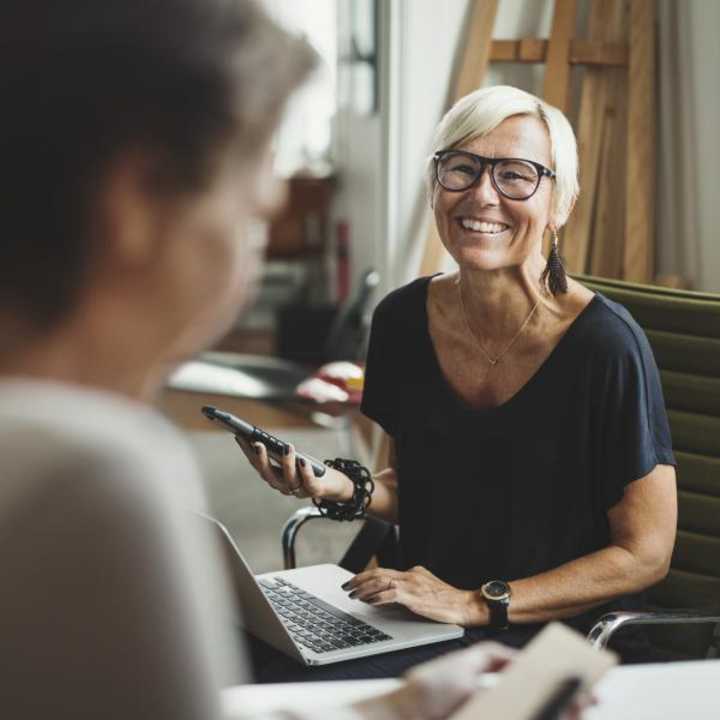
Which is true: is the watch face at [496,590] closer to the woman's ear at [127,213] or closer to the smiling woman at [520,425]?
the smiling woman at [520,425]

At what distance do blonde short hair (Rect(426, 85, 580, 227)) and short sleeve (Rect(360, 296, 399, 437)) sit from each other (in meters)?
0.28

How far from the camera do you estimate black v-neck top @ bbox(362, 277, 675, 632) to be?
1.63m

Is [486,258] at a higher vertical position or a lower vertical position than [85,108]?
lower

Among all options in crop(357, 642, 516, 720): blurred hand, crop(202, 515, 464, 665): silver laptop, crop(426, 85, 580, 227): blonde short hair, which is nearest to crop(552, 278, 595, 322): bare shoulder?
crop(426, 85, 580, 227): blonde short hair

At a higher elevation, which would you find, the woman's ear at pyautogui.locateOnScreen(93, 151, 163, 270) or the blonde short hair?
the blonde short hair

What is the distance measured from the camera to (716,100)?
2559 millimetres

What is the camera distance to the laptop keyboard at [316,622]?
56.8 inches

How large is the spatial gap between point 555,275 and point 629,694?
0.81m

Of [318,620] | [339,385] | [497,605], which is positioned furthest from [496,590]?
[339,385]

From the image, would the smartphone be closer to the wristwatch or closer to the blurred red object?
the wristwatch

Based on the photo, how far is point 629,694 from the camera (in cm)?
108

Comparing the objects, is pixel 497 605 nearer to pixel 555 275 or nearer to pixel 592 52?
pixel 555 275

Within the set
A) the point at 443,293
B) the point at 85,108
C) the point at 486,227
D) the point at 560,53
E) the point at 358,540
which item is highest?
the point at 560,53

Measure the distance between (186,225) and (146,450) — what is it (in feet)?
0.42
